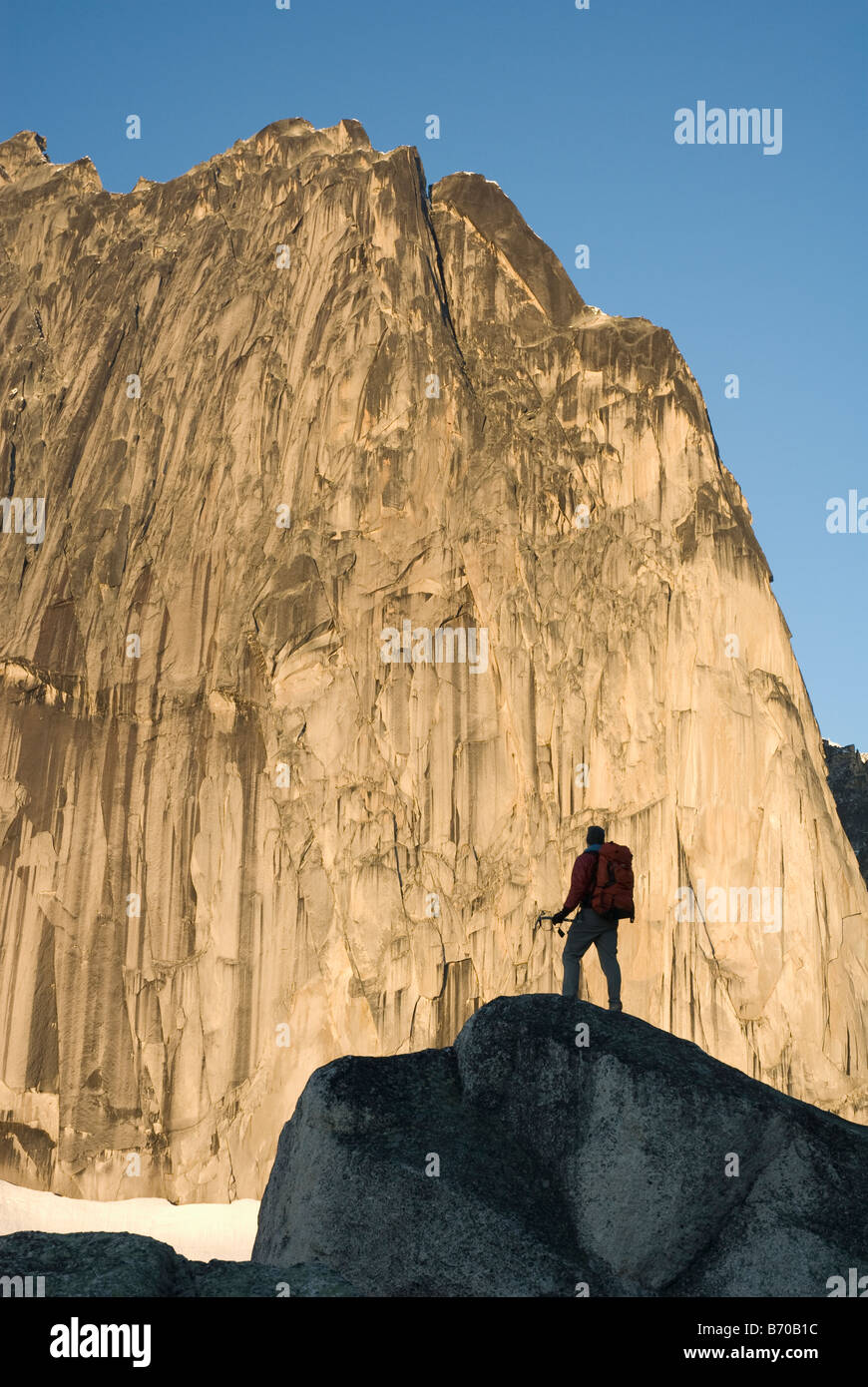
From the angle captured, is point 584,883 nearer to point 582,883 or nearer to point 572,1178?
point 582,883

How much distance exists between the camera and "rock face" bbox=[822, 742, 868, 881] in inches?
3187

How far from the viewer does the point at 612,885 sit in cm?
1425

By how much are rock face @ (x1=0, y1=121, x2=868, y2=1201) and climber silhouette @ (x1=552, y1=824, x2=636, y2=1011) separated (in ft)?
127

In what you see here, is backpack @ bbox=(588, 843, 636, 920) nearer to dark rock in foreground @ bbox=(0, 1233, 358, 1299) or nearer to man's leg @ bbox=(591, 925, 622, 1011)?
man's leg @ bbox=(591, 925, 622, 1011)

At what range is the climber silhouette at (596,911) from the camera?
1423 cm

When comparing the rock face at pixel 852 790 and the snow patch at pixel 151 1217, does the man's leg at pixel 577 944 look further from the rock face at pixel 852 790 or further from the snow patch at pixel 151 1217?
the rock face at pixel 852 790

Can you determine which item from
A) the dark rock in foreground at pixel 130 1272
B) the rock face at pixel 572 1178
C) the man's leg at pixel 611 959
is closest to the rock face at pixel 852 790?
the man's leg at pixel 611 959

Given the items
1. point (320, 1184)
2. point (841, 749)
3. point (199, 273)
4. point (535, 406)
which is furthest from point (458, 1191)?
point (841, 749)

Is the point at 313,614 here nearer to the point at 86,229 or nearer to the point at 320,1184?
the point at 86,229

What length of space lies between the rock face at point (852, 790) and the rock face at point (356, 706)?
22.8 meters

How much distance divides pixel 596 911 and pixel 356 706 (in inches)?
1685

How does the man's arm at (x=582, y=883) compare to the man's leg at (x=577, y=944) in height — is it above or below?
above

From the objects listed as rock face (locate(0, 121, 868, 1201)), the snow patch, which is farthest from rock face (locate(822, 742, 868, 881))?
the snow patch

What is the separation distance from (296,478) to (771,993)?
29949mm
